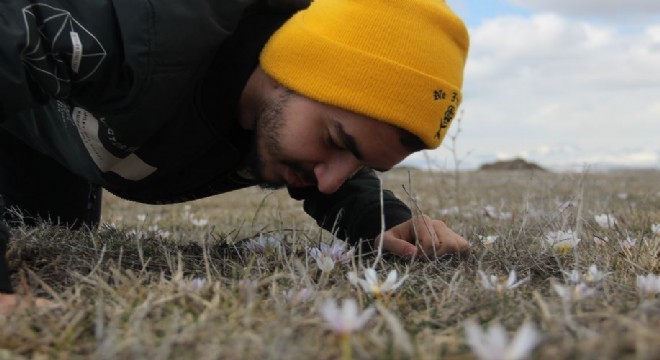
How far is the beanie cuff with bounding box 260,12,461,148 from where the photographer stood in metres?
2.48

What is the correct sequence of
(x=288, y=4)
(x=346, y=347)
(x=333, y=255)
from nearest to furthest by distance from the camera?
(x=346, y=347) < (x=333, y=255) < (x=288, y=4)

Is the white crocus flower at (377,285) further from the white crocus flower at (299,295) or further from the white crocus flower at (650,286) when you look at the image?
the white crocus flower at (650,286)

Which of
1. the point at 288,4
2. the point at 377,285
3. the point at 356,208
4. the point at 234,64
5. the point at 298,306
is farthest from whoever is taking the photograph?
the point at 356,208

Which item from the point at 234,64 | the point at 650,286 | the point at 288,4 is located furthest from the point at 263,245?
the point at 650,286

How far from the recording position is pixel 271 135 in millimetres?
2646

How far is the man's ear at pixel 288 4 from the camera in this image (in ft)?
8.80

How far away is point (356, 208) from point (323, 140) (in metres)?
0.63

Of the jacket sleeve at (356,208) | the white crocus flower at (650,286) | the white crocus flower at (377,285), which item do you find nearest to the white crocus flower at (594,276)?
the white crocus flower at (650,286)

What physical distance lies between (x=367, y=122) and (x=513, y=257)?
0.75 metres

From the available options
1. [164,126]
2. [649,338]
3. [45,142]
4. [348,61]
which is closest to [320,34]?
[348,61]

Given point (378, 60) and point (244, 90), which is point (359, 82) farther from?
point (244, 90)

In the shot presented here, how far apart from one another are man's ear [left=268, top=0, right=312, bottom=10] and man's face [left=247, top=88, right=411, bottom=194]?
0.37 metres

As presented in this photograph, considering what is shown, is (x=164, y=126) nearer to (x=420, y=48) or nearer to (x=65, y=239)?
(x=65, y=239)

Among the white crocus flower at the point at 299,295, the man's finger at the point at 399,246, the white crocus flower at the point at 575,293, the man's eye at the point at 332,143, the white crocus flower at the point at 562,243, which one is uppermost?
the white crocus flower at the point at 575,293
